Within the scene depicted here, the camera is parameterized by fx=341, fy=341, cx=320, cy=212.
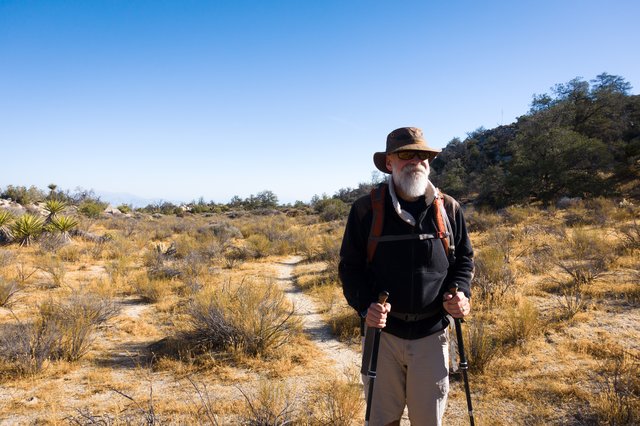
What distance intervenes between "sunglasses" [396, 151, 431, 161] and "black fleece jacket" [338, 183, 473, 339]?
10.6 inches

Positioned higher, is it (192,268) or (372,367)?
(372,367)

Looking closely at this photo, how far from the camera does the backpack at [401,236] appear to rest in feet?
7.08

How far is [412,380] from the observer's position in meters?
2.19

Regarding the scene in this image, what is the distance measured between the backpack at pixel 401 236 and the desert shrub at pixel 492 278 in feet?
15.0

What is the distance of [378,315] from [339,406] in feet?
5.66

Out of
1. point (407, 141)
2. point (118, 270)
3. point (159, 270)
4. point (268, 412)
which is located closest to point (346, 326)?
point (268, 412)

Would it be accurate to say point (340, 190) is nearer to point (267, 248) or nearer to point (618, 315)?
point (267, 248)

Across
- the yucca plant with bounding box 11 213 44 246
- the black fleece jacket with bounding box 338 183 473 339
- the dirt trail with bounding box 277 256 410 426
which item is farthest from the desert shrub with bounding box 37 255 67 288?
the black fleece jacket with bounding box 338 183 473 339

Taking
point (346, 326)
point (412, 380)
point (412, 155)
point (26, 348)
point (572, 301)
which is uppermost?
point (412, 155)

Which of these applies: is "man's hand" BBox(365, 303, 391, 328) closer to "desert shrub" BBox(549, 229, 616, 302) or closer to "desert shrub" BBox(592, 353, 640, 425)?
"desert shrub" BBox(592, 353, 640, 425)

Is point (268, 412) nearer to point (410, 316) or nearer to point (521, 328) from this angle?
point (410, 316)

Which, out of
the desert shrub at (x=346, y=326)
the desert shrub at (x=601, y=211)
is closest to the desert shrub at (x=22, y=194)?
the desert shrub at (x=346, y=326)

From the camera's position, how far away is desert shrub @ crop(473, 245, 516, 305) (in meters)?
6.33

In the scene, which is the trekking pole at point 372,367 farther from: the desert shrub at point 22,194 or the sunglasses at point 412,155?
the desert shrub at point 22,194
